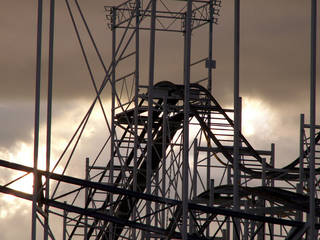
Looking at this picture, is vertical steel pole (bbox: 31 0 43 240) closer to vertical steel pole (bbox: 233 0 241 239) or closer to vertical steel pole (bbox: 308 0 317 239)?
vertical steel pole (bbox: 233 0 241 239)

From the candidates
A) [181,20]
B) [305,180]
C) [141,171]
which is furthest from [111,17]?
[305,180]

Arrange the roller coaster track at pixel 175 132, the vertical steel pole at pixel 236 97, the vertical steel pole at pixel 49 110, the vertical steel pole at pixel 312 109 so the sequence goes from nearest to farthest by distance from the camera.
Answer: the vertical steel pole at pixel 312 109 < the vertical steel pole at pixel 49 110 < the vertical steel pole at pixel 236 97 < the roller coaster track at pixel 175 132

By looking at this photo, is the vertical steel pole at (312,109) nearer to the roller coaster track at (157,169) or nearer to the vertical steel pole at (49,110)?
the roller coaster track at (157,169)

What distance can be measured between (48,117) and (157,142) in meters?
15.7

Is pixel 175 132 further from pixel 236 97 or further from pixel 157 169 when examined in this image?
pixel 236 97

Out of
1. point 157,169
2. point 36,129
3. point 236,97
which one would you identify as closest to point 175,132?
point 157,169

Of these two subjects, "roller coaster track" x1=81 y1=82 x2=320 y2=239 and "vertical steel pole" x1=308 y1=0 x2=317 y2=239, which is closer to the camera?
"vertical steel pole" x1=308 y1=0 x2=317 y2=239

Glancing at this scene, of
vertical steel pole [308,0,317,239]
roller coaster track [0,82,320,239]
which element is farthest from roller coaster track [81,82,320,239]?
vertical steel pole [308,0,317,239]

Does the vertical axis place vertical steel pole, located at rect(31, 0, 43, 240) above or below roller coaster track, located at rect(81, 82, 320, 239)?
below

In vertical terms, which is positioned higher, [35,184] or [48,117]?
[48,117]

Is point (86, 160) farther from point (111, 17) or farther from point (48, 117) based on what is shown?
point (48, 117)

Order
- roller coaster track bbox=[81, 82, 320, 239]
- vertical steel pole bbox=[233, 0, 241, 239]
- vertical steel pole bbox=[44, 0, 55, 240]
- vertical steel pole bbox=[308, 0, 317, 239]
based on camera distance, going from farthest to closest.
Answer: roller coaster track bbox=[81, 82, 320, 239] → vertical steel pole bbox=[233, 0, 241, 239] → vertical steel pole bbox=[44, 0, 55, 240] → vertical steel pole bbox=[308, 0, 317, 239]

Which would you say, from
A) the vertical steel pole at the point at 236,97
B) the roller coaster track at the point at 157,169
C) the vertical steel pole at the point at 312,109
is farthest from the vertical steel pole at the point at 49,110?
the vertical steel pole at the point at 312,109

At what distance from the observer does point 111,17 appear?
1784 inches
